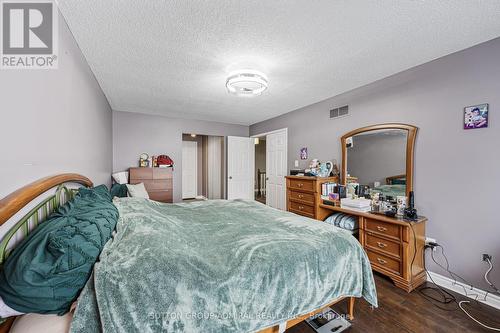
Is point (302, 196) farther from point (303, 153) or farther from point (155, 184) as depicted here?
point (155, 184)

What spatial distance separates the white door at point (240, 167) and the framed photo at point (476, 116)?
4361mm

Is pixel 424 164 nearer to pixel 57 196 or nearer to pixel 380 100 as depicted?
pixel 380 100

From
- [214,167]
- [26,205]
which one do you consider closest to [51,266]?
[26,205]

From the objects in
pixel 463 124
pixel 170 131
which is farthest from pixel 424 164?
pixel 170 131

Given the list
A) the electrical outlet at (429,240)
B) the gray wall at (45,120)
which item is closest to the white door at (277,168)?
the electrical outlet at (429,240)

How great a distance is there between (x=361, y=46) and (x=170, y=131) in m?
4.25

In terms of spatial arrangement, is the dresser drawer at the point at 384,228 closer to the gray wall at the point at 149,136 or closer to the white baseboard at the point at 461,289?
the white baseboard at the point at 461,289

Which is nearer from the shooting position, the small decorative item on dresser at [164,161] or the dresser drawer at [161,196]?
the dresser drawer at [161,196]

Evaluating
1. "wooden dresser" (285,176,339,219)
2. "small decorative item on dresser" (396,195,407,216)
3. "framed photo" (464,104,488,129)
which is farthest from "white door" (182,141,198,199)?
"framed photo" (464,104,488,129)

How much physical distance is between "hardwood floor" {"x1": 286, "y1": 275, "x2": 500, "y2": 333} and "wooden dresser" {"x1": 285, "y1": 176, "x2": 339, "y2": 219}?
58.9 inches

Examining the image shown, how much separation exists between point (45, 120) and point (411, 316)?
10.6 ft

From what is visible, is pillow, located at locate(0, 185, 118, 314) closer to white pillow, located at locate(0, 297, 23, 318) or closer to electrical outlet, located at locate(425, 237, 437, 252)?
white pillow, located at locate(0, 297, 23, 318)

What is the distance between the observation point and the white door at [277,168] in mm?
4711

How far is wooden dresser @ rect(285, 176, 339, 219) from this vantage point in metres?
3.29
